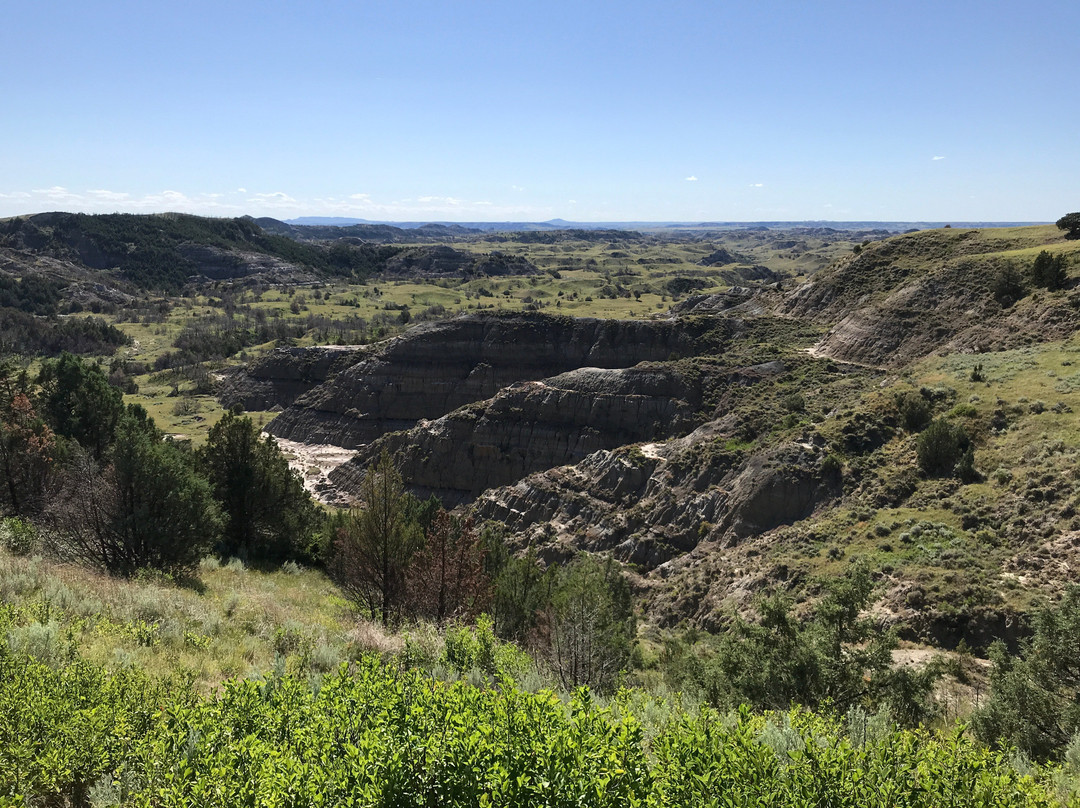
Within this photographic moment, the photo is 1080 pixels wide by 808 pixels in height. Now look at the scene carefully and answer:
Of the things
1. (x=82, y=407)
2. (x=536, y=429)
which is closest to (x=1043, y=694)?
(x=82, y=407)

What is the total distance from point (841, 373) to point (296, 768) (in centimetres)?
5236

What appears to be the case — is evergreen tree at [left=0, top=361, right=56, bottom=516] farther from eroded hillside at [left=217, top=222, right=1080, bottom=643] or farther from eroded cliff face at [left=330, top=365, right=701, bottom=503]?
eroded cliff face at [left=330, top=365, right=701, bottom=503]

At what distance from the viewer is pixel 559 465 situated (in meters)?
55.1

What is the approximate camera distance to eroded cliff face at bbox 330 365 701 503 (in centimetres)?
5453

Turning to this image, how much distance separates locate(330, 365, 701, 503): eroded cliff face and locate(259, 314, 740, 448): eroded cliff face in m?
7.37

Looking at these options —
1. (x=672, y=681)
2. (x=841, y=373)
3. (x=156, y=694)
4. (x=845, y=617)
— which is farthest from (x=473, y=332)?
(x=156, y=694)

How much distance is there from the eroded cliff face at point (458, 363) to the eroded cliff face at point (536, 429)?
7365 mm

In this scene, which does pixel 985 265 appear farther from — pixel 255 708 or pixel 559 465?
pixel 255 708

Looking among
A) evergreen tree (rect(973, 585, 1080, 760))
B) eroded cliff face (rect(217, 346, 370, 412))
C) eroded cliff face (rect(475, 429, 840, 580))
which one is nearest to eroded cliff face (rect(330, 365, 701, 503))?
eroded cliff face (rect(475, 429, 840, 580))

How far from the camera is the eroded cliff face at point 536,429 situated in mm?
54531

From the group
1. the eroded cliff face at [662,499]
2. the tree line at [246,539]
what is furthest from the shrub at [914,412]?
the tree line at [246,539]

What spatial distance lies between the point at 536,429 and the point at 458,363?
18.3 m

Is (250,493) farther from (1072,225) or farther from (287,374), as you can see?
(1072,225)

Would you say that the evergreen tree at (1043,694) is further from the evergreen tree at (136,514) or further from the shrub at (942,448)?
the evergreen tree at (136,514)
